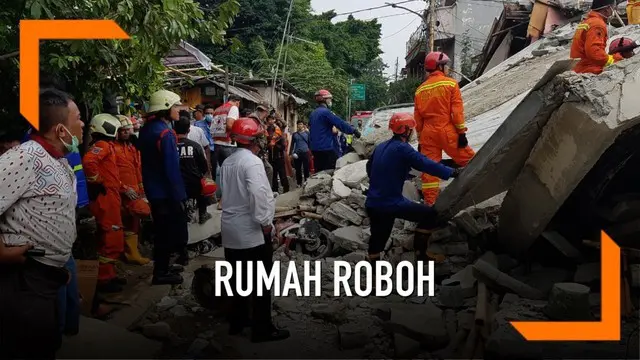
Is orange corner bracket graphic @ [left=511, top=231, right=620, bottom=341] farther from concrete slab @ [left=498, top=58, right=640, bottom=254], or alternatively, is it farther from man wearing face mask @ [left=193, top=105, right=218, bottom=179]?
man wearing face mask @ [left=193, top=105, right=218, bottom=179]

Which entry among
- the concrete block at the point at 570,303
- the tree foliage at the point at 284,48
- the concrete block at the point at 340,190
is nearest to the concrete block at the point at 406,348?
the concrete block at the point at 570,303

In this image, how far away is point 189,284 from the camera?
511cm

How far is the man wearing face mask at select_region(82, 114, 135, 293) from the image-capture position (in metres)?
4.76

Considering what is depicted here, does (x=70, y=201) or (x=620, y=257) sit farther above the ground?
(x=70, y=201)

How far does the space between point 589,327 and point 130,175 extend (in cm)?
419

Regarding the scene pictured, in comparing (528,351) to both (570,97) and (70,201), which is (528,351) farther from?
(70,201)

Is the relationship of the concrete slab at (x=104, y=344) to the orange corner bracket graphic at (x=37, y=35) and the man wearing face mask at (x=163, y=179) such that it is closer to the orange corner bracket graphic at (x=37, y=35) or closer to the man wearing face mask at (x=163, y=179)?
the man wearing face mask at (x=163, y=179)

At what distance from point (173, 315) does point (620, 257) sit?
352cm

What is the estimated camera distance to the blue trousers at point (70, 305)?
9.86ft

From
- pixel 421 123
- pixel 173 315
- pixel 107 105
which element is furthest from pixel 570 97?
pixel 107 105

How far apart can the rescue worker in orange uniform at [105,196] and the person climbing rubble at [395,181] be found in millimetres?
2347

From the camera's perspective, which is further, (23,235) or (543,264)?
(543,264)

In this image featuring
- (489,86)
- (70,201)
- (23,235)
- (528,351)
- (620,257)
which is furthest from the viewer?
(489,86)

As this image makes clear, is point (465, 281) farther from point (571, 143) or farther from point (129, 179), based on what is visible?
point (129, 179)
